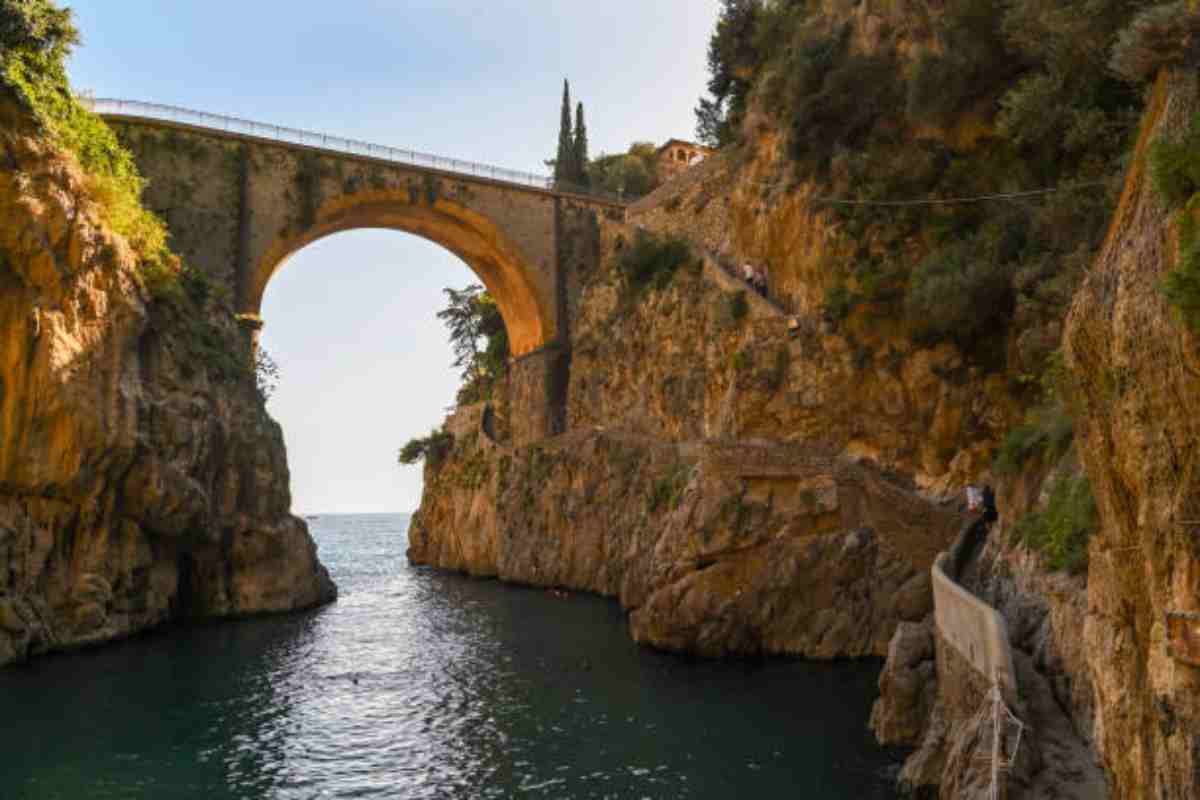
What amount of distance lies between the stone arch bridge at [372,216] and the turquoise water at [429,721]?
47.9 feet

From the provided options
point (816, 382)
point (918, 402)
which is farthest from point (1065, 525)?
point (816, 382)

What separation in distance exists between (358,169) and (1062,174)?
83.5 ft

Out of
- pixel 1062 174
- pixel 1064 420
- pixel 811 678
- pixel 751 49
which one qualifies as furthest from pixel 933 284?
pixel 751 49

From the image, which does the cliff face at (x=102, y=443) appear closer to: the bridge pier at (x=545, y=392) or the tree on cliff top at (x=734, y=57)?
the bridge pier at (x=545, y=392)

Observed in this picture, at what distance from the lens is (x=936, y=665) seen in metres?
13.4

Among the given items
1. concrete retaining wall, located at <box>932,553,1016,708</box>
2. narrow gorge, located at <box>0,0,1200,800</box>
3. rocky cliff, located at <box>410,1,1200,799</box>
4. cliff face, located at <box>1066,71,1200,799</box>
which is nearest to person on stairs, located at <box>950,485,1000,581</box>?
narrow gorge, located at <box>0,0,1200,800</box>

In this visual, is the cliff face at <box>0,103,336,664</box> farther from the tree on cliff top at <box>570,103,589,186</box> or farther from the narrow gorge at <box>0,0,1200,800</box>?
the tree on cliff top at <box>570,103,589,186</box>

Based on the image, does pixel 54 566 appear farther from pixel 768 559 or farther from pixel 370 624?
pixel 768 559

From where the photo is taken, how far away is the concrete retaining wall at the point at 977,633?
9.68m

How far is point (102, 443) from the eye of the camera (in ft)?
69.0

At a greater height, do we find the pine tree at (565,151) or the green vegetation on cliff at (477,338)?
the pine tree at (565,151)

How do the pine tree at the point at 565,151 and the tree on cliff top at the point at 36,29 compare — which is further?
the pine tree at the point at 565,151

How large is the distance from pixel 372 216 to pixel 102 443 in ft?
56.8

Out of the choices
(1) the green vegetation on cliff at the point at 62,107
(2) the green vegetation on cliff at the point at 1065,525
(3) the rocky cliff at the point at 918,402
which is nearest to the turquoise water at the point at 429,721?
(3) the rocky cliff at the point at 918,402
